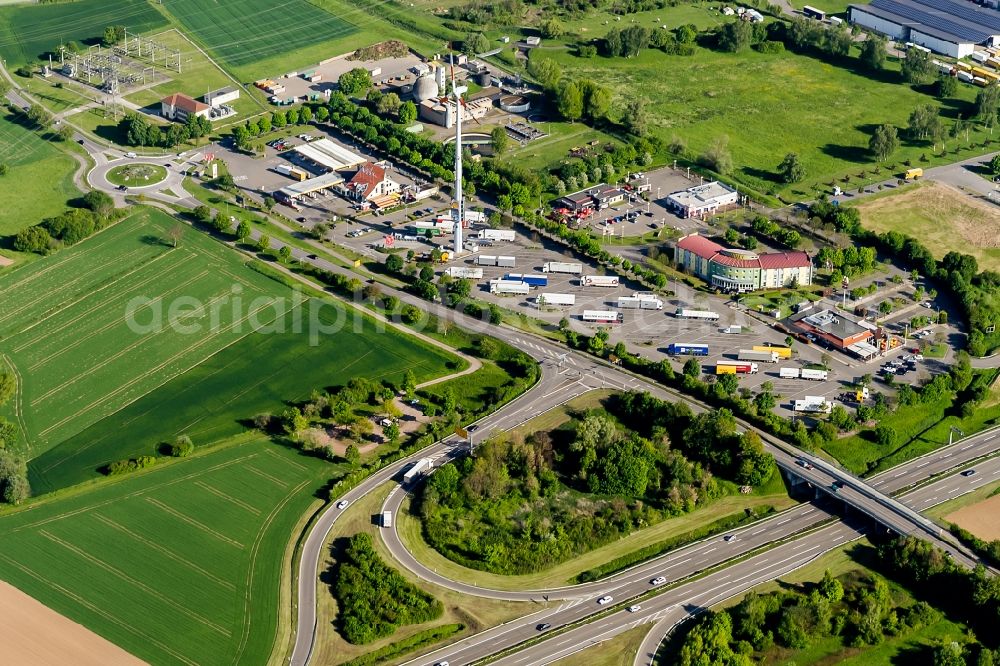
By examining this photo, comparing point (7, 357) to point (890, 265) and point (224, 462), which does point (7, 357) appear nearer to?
point (224, 462)

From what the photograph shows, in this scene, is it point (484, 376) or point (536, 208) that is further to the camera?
point (536, 208)

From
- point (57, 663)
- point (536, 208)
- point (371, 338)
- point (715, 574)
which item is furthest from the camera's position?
point (536, 208)

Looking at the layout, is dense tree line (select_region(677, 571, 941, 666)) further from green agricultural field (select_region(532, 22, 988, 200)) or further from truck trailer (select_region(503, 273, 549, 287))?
green agricultural field (select_region(532, 22, 988, 200))

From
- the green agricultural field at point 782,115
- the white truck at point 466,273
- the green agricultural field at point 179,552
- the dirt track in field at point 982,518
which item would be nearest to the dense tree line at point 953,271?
the green agricultural field at point 782,115

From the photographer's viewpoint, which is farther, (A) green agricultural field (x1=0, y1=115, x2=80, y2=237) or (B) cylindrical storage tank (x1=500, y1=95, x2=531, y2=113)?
(B) cylindrical storage tank (x1=500, y1=95, x2=531, y2=113)

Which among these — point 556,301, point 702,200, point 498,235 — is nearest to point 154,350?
point 556,301

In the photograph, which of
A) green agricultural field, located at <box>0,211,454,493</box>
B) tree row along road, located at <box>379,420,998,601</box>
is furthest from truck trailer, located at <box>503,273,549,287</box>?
tree row along road, located at <box>379,420,998,601</box>

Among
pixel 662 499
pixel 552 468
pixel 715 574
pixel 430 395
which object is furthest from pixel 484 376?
pixel 715 574

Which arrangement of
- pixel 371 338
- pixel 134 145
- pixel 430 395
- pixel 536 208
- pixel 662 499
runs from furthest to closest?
1. pixel 134 145
2. pixel 536 208
3. pixel 371 338
4. pixel 430 395
5. pixel 662 499
